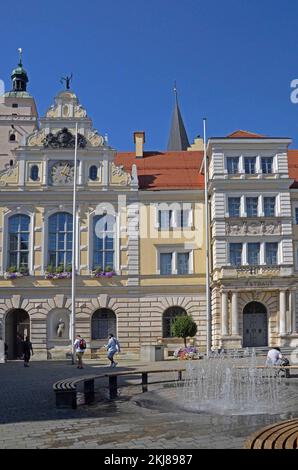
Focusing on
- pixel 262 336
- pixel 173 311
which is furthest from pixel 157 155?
pixel 262 336

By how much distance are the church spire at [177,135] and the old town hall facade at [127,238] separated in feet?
91.2

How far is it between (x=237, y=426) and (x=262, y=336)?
1138 inches

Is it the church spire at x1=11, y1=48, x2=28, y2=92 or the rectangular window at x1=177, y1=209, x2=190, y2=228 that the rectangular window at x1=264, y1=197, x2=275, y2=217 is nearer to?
the rectangular window at x1=177, y1=209, x2=190, y2=228

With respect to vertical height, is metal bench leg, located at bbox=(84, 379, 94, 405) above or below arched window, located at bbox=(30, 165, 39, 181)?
below

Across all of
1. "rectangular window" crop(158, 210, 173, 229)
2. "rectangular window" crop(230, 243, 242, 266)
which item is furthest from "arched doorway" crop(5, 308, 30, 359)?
"rectangular window" crop(230, 243, 242, 266)

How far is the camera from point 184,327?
3566cm

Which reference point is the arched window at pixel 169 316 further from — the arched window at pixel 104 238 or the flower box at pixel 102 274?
the arched window at pixel 104 238

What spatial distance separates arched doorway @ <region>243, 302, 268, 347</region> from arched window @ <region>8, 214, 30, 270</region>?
16.0 m

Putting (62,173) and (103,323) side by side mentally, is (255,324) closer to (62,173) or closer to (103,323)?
(103,323)

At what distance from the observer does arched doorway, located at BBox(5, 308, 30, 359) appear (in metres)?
39.8

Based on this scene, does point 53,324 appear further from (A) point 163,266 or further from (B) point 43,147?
(B) point 43,147

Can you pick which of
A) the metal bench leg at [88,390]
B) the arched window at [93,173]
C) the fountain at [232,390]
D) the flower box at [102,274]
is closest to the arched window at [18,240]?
the flower box at [102,274]

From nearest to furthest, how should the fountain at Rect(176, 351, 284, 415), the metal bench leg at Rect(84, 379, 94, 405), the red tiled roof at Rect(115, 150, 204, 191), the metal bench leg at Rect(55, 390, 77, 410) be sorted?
1. the fountain at Rect(176, 351, 284, 415)
2. the metal bench leg at Rect(55, 390, 77, 410)
3. the metal bench leg at Rect(84, 379, 94, 405)
4. the red tiled roof at Rect(115, 150, 204, 191)

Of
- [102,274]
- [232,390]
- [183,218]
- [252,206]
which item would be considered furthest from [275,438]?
[183,218]
